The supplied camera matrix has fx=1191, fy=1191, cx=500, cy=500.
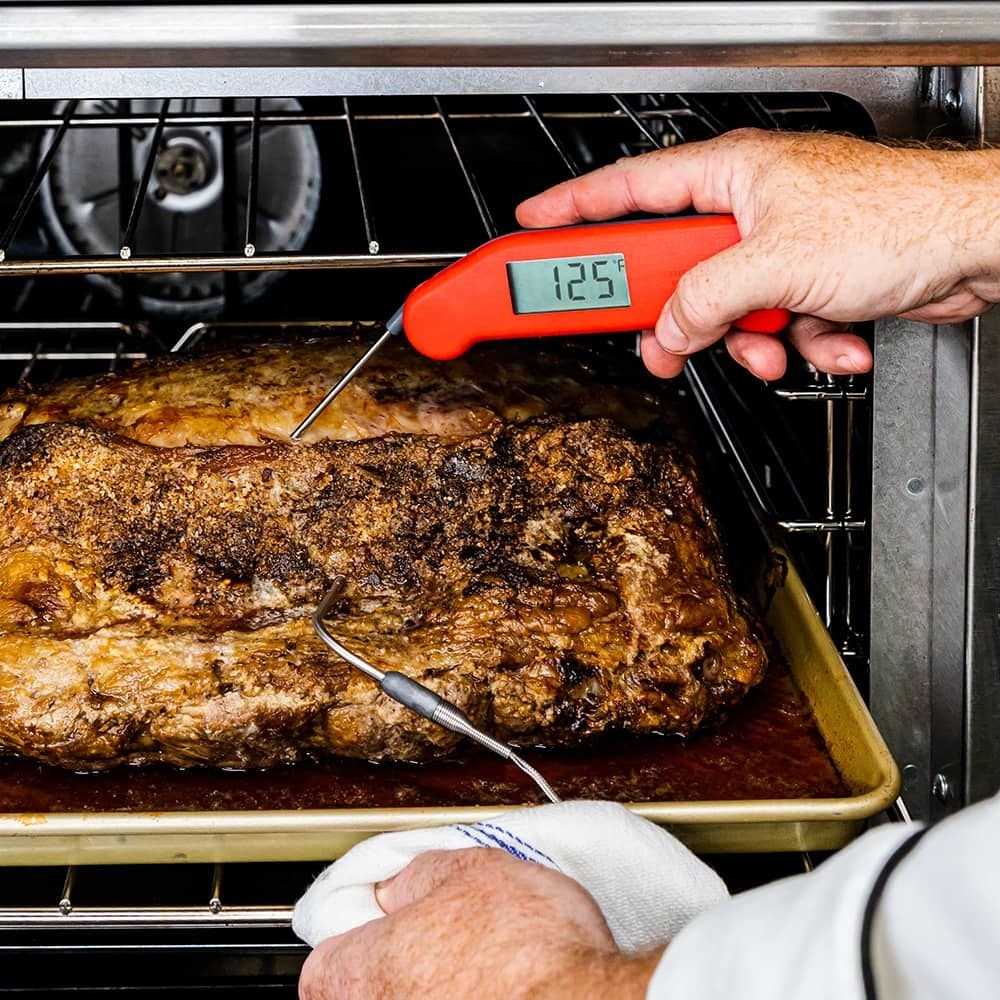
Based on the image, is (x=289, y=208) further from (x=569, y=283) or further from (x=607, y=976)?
(x=607, y=976)

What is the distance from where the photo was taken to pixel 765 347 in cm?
135

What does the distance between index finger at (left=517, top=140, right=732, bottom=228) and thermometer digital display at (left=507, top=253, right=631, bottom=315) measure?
138mm

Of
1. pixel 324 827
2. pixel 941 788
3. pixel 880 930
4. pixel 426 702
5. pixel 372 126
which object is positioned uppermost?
pixel 372 126

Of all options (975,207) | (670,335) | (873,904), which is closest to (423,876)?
(873,904)

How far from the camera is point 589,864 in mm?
1100

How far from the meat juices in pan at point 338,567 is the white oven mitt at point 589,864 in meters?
0.22

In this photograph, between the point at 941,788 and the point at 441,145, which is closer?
the point at 941,788

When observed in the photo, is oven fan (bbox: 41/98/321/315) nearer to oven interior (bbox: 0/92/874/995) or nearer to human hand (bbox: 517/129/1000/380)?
oven interior (bbox: 0/92/874/995)

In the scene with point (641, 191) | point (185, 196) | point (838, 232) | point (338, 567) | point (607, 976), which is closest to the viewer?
point (607, 976)

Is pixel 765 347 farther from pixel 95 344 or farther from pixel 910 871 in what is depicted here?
pixel 95 344

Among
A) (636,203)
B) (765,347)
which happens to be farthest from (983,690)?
(636,203)

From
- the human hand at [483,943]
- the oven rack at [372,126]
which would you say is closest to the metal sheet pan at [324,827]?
the human hand at [483,943]

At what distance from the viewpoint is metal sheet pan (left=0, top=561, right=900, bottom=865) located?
123 centimetres

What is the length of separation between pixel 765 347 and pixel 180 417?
0.75 m
